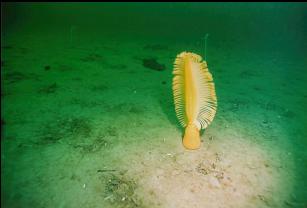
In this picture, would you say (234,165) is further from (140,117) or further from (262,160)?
(140,117)

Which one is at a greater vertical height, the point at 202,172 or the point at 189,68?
the point at 189,68

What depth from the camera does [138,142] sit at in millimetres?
3965

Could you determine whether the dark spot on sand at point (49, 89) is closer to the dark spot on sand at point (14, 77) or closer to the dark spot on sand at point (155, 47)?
the dark spot on sand at point (14, 77)

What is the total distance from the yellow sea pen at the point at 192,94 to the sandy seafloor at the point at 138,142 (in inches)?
13.9

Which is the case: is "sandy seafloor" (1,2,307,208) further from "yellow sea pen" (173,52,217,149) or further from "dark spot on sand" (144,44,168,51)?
"dark spot on sand" (144,44,168,51)

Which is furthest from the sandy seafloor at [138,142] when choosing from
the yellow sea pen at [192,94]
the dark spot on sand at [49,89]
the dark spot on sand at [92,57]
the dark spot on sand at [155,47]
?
the dark spot on sand at [155,47]

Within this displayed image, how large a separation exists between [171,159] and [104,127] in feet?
3.93

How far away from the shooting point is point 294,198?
3.10m

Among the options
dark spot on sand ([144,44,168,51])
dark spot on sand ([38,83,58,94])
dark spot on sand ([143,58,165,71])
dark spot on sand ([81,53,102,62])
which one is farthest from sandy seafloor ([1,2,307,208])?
dark spot on sand ([144,44,168,51])

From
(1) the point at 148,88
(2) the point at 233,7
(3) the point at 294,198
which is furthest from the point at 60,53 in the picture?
(2) the point at 233,7

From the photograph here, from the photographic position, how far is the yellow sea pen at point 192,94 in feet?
11.7

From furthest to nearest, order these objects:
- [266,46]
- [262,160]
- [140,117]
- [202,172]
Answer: [266,46]
[140,117]
[262,160]
[202,172]

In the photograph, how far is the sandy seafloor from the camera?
3.08 meters

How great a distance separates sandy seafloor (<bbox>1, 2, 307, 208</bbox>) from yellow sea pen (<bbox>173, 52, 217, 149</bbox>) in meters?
0.35
